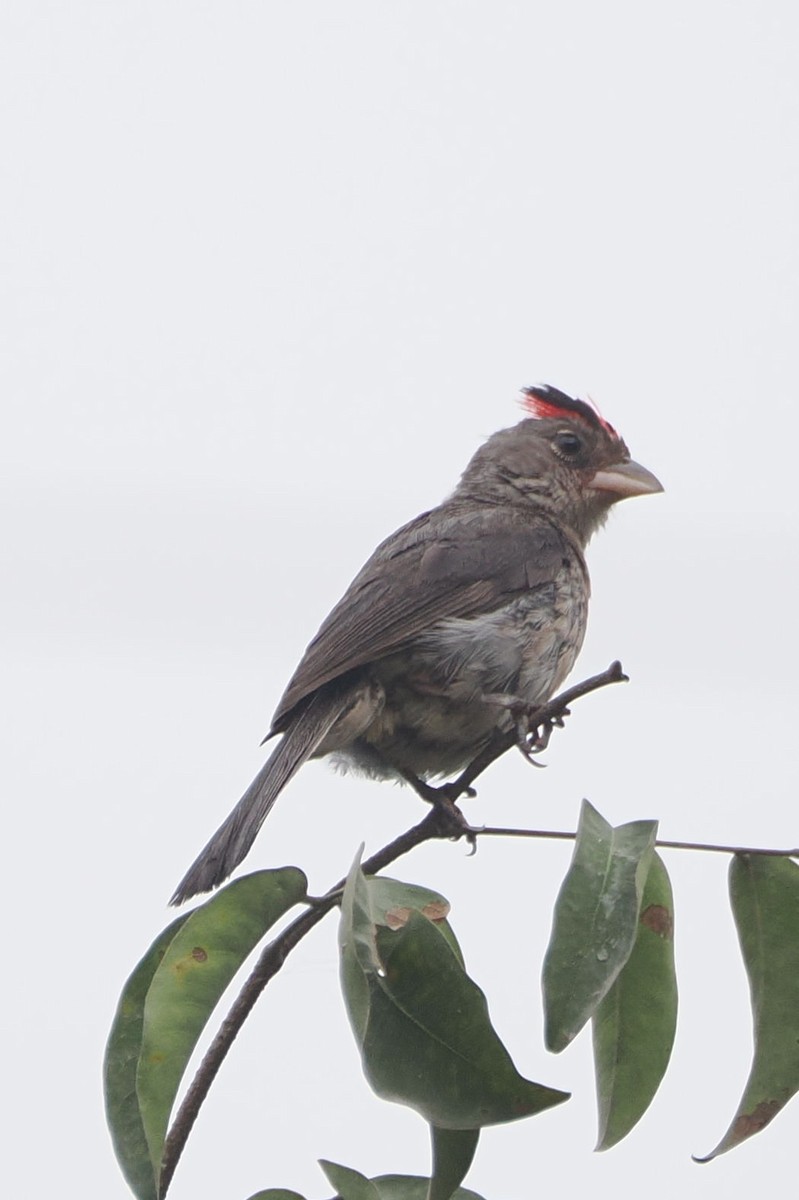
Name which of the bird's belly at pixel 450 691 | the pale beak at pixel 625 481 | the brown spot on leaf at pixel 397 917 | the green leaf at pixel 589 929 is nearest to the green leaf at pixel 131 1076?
the brown spot on leaf at pixel 397 917

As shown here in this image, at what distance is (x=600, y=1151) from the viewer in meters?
2.29

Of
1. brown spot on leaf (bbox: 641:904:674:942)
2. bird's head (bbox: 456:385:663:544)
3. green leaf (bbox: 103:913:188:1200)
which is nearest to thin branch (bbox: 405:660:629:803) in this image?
brown spot on leaf (bbox: 641:904:674:942)

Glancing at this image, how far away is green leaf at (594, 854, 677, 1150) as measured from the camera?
94.3 inches

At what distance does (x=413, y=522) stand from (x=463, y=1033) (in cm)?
353

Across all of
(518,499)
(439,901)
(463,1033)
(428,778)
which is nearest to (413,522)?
(518,499)

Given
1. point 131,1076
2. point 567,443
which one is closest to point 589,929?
point 131,1076

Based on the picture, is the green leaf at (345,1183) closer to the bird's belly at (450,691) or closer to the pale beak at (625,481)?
the bird's belly at (450,691)

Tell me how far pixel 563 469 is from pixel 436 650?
163 centimetres

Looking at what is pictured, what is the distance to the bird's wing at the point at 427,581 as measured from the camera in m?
4.52

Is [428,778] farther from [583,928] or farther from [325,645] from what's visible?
[583,928]

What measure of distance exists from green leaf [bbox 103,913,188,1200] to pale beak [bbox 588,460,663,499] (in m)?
3.74

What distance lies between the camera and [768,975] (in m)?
2.53

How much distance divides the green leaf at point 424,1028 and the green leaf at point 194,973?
24 cm

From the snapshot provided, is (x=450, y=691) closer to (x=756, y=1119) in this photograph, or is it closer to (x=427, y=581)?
(x=427, y=581)
